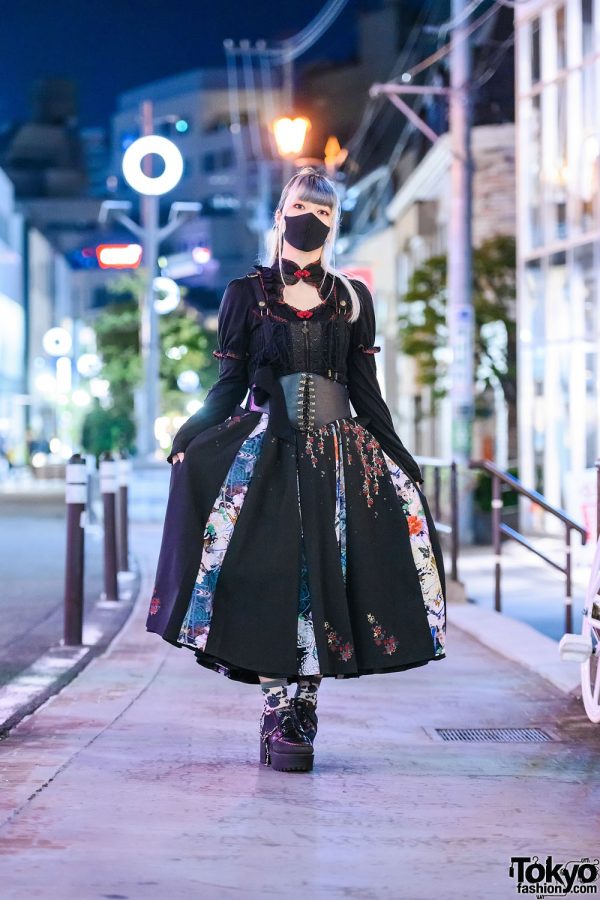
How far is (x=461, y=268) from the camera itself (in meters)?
18.0

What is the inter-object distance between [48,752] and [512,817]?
5.34 feet

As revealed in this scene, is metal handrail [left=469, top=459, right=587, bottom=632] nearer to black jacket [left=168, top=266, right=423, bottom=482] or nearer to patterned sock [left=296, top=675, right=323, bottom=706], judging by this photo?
black jacket [left=168, top=266, right=423, bottom=482]

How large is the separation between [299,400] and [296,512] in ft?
1.29

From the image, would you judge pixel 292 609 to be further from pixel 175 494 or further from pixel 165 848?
pixel 165 848

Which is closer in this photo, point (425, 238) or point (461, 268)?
point (461, 268)

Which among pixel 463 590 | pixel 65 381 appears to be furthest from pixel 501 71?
pixel 65 381

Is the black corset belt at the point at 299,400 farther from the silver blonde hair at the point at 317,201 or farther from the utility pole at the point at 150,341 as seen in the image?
the utility pole at the point at 150,341

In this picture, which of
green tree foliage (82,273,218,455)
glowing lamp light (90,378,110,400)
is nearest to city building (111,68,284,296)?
glowing lamp light (90,378,110,400)

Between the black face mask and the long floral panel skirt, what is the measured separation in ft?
1.96

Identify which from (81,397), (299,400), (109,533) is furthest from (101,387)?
(299,400)

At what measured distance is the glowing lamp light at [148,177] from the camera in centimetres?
2019

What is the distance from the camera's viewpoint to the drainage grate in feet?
18.1

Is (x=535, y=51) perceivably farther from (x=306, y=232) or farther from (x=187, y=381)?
(x=187, y=381)

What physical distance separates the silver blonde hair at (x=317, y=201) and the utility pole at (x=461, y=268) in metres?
12.3
